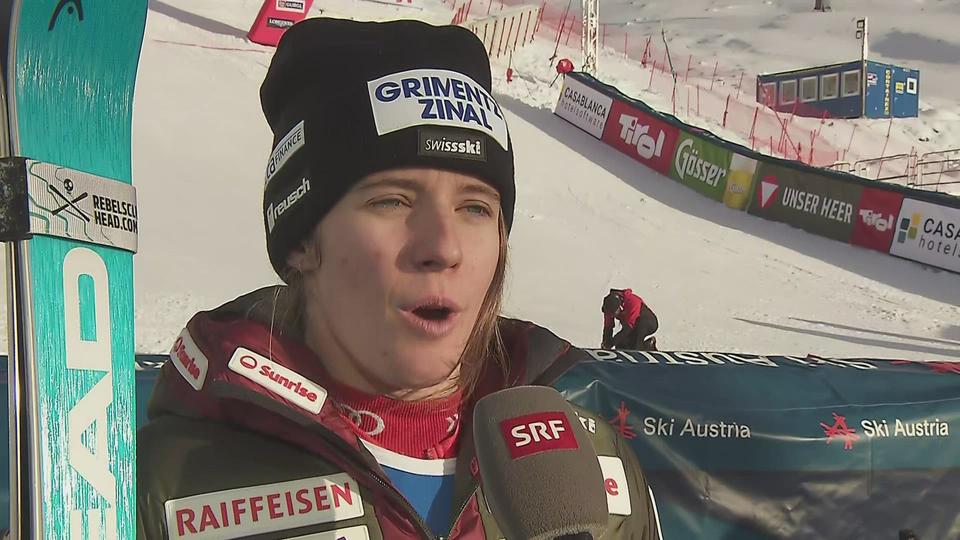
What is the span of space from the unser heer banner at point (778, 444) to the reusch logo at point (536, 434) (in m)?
2.16

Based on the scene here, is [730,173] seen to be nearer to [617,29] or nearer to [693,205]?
[693,205]

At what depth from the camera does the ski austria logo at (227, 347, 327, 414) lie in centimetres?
171

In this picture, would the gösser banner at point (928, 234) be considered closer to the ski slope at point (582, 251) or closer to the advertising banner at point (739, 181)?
the ski slope at point (582, 251)

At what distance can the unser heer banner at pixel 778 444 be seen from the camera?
3.68 meters

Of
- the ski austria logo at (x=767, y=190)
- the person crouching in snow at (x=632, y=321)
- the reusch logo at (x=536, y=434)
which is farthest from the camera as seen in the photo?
the ski austria logo at (x=767, y=190)

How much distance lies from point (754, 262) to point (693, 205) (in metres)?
2.80

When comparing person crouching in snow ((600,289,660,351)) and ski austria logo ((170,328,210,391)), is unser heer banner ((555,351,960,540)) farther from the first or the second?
person crouching in snow ((600,289,660,351))

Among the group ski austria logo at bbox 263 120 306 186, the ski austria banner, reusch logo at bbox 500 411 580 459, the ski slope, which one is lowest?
the ski slope

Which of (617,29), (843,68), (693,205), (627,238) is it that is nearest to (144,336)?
(627,238)

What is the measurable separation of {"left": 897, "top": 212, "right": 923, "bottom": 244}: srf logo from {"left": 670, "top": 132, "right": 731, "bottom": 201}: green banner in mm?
3258

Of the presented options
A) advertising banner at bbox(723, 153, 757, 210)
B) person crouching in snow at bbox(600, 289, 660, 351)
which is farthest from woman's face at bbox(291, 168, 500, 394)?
advertising banner at bbox(723, 153, 757, 210)

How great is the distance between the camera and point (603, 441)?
6.70 feet

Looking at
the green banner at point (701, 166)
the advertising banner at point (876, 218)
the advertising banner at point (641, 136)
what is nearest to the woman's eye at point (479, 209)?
the advertising banner at point (876, 218)

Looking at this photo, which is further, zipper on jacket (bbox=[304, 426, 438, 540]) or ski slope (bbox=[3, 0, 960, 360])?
ski slope (bbox=[3, 0, 960, 360])
